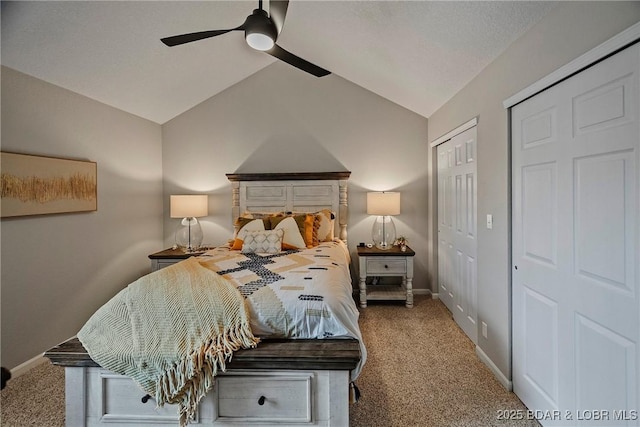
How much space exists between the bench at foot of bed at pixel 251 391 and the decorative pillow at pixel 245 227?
1.79 meters

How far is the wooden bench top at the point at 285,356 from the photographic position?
1.56 m

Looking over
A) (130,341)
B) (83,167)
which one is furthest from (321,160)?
(130,341)

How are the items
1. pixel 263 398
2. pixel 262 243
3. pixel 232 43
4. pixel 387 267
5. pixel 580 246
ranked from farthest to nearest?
pixel 387 267, pixel 232 43, pixel 262 243, pixel 263 398, pixel 580 246

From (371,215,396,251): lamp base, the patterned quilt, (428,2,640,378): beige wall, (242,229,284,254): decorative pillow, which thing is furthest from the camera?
(371,215,396,251): lamp base

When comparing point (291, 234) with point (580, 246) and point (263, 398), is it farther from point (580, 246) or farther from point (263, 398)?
point (580, 246)

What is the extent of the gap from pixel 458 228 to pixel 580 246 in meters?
1.67

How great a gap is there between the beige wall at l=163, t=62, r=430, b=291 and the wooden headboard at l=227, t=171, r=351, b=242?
5.7 inches

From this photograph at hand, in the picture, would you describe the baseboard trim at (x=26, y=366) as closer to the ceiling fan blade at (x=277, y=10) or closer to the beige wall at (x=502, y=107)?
the ceiling fan blade at (x=277, y=10)

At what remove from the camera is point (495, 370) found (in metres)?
2.25

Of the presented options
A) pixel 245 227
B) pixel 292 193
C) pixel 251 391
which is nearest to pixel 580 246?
pixel 251 391

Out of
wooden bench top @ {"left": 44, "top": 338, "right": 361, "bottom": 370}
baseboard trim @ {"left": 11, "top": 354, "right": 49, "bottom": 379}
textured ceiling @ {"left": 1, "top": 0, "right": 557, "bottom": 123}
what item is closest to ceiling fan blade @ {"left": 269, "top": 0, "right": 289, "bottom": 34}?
textured ceiling @ {"left": 1, "top": 0, "right": 557, "bottom": 123}

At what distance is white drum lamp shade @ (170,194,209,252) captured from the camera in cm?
379

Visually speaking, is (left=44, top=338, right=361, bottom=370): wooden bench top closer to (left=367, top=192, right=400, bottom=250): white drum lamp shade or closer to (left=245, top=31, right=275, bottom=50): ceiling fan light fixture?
(left=245, top=31, right=275, bottom=50): ceiling fan light fixture

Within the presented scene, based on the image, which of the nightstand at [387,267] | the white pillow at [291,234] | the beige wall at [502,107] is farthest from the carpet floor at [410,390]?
the white pillow at [291,234]
